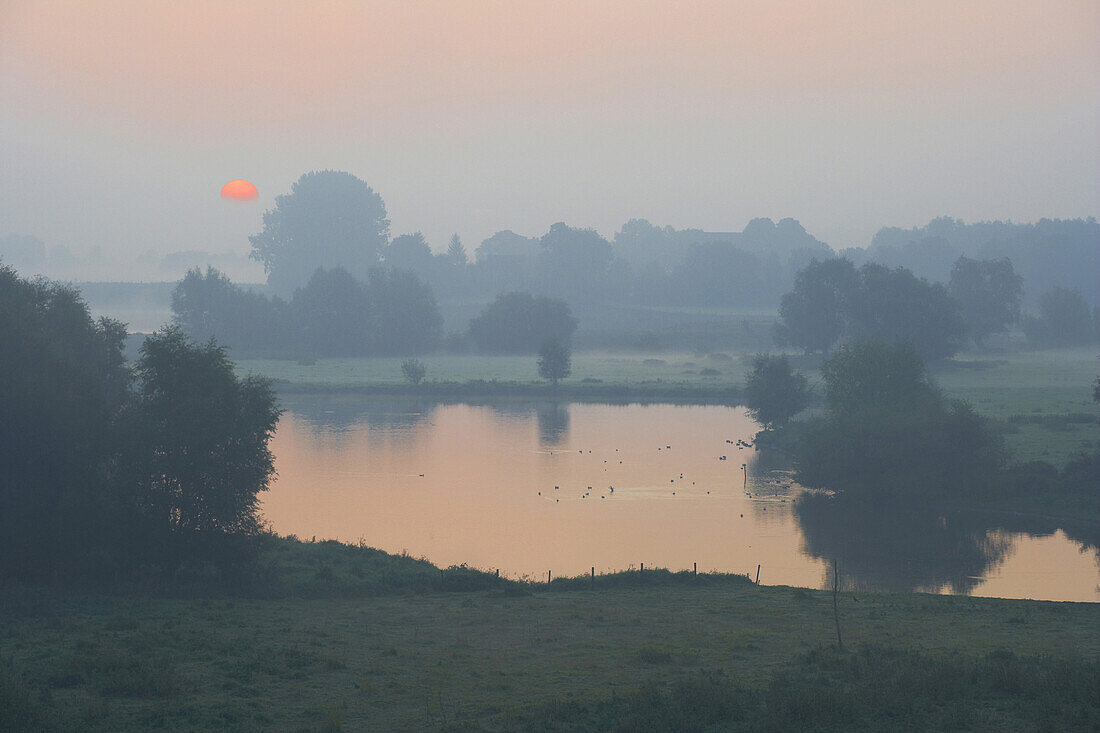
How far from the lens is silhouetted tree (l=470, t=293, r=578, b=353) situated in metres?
166

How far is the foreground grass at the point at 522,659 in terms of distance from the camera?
2044 cm

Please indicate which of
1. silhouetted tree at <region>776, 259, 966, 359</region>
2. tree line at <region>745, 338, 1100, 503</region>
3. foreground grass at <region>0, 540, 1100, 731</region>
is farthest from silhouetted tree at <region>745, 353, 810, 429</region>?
foreground grass at <region>0, 540, 1100, 731</region>

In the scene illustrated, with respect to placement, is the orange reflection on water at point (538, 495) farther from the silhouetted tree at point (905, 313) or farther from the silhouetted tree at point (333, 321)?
the silhouetted tree at point (333, 321)

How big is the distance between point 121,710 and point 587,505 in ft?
144

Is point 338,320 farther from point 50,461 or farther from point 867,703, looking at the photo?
point 867,703

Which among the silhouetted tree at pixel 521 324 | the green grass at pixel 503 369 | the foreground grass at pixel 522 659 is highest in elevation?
the silhouetted tree at pixel 521 324

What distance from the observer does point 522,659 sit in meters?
26.8

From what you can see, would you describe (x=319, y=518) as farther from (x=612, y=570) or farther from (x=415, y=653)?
(x=415, y=653)

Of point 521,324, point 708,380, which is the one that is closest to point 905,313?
point 708,380

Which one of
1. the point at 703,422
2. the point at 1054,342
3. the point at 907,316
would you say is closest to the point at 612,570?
the point at 703,422

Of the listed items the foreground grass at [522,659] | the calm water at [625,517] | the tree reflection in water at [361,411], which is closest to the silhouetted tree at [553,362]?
the tree reflection in water at [361,411]

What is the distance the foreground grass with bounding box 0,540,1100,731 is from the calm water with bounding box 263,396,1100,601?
1032cm

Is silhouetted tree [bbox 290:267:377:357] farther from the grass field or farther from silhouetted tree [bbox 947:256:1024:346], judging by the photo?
silhouetted tree [bbox 947:256:1024:346]

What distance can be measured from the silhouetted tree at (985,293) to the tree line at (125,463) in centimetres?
15363
